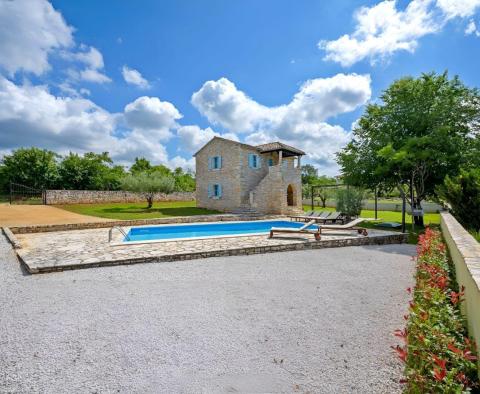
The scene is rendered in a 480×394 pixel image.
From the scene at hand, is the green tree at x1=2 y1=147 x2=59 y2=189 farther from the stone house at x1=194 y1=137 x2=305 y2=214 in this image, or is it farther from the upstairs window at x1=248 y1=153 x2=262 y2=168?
the upstairs window at x1=248 y1=153 x2=262 y2=168

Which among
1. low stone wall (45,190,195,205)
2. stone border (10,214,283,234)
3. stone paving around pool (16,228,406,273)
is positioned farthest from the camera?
low stone wall (45,190,195,205)

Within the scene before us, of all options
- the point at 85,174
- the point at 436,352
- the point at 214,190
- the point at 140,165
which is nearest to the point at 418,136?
the point at 436,352

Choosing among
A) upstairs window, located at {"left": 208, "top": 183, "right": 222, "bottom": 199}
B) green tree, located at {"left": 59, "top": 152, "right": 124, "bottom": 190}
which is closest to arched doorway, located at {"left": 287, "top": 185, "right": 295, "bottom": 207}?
upstairs window, located at {"left": 208, "top": 183, "right": 222, "bottom": 199}

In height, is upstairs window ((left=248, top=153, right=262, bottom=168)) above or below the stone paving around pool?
above

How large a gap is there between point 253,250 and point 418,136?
38.0ft

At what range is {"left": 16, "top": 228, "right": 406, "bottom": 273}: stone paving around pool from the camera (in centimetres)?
656

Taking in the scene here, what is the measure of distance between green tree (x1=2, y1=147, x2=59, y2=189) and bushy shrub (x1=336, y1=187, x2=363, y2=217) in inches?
1422

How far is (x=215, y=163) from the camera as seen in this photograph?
2314 cm

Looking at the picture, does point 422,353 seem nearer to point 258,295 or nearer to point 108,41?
point 258,295

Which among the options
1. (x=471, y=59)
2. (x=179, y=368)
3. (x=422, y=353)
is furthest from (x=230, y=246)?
(x=471, y=59)

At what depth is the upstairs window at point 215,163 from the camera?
74.1ft

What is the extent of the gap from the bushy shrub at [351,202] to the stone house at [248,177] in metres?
5.02

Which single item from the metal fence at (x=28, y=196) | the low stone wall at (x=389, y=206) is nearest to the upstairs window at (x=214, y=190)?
the low stone wall at (x=389, y=206)

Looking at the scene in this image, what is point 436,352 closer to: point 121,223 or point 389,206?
point 121,223
